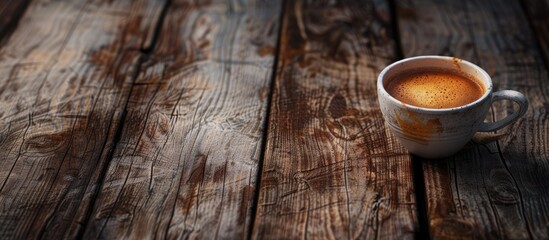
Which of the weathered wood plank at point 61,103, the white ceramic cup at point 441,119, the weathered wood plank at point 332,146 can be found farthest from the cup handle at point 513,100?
the weathered wood plank at point 61,103

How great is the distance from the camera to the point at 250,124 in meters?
1.27

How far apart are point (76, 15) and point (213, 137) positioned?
26.5 inches

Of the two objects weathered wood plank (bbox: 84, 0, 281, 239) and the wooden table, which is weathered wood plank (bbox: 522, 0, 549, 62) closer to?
the wooden table

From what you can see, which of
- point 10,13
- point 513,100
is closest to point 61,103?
point 10,13

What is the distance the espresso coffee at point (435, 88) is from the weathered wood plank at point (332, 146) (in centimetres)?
10

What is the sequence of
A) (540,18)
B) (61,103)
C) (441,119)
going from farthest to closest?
(540,18)
(61,103)
(441,119)

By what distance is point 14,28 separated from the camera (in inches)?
64.8

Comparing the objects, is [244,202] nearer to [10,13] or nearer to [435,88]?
A: [435,88]

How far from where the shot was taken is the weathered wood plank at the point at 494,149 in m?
1.02

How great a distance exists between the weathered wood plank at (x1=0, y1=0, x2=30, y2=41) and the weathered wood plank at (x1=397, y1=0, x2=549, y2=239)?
0.91 meters

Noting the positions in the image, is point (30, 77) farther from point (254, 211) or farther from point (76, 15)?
point (254, 211)

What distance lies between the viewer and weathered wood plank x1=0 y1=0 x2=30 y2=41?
5.40ft

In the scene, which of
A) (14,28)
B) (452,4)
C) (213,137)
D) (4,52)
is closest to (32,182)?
(213,137)

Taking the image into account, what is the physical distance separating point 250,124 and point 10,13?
2.57ft
